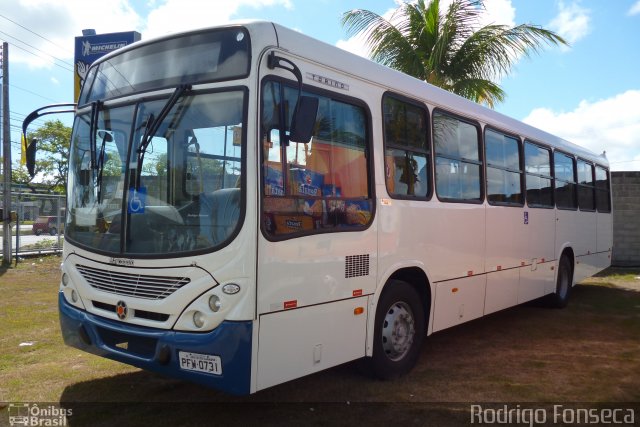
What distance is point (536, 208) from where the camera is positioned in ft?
27.5

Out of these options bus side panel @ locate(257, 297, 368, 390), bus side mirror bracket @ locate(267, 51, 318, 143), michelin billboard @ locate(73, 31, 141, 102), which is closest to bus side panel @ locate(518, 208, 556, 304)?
bus side panel @ locate(257, 297, 368, 390)

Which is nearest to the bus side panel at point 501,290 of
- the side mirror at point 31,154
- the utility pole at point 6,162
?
the side mirror at point 31,154

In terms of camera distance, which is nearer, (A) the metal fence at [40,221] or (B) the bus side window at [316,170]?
(B) the bus side window at [316,170]

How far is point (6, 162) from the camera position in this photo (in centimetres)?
1512

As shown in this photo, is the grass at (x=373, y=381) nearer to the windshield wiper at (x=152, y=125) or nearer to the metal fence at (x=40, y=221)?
the windshield wiper at (x=152, y=125)

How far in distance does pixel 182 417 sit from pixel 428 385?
232 centimetres

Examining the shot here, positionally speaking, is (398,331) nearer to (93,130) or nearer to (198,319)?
(198,319)

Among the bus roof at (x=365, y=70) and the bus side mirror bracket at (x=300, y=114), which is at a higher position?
the bus roof at (x=365, y=70)

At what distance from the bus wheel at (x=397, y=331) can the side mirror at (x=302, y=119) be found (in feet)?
6.25

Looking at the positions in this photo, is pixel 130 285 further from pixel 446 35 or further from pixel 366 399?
pixel 446 35

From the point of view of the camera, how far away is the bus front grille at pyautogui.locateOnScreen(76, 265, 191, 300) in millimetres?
3969

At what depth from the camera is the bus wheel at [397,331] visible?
5098 millimetres

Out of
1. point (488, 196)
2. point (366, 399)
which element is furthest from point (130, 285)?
point (488, 196)

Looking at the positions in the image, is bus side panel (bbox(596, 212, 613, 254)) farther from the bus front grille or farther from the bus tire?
the bus front grille
